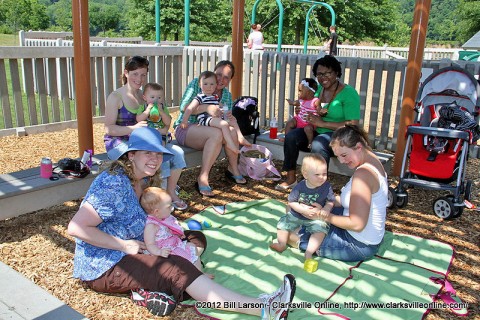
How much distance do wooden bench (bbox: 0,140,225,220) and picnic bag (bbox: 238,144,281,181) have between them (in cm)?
184

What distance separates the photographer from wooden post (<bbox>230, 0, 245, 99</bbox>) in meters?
6.70

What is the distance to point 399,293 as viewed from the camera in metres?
3.12

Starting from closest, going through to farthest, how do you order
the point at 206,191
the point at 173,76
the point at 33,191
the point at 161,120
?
the point at 33,191 < the point at 161,120 < the point at 206,191 < the point at 173,76

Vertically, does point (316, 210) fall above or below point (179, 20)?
below

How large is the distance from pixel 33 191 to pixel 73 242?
24.3 inches

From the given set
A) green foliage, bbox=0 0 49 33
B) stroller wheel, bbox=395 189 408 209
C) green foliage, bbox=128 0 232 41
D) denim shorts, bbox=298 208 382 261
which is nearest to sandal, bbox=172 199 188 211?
denim shorts, bbox=298 208 382 261

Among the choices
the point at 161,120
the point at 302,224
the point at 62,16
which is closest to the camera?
the point at 302,224

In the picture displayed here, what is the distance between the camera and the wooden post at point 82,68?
475 centimetres

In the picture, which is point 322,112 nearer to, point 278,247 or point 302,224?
Result: point 302,224

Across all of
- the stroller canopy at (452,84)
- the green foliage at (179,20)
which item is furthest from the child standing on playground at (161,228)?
the green foliage at (179,20)

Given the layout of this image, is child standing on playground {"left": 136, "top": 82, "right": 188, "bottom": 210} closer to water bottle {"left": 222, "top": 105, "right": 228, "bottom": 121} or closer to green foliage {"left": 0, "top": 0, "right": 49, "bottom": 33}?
water bottle {"left": 222, "top": 105, "right": 228, "bottom": 121}

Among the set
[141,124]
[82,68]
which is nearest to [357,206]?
[141,124]

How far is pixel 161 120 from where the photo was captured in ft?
14.9

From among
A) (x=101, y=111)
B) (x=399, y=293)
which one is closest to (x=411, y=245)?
(x=399, y=293)
